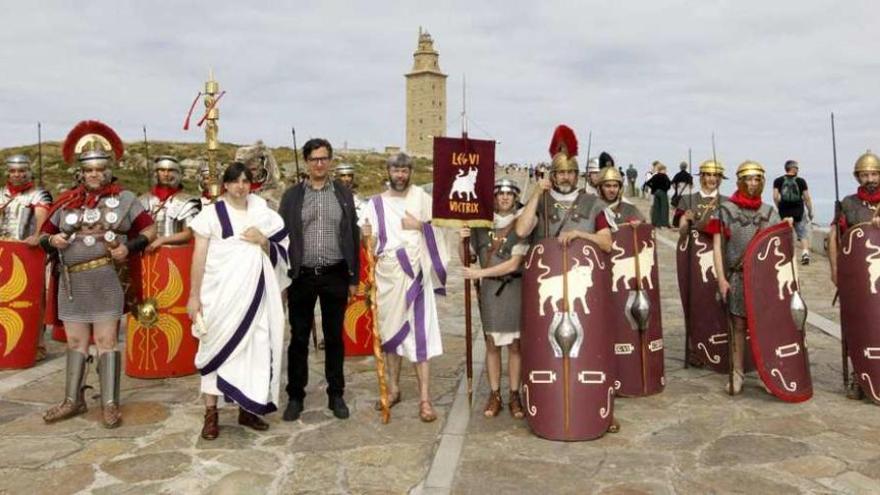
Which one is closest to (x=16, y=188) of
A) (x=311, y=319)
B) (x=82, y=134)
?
(x=82, y=134)

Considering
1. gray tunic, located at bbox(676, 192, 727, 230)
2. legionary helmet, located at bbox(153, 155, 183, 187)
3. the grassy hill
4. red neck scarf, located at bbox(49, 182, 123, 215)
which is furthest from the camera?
the grassy hill

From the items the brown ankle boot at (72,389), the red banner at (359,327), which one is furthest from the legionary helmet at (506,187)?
the brown ankle boot at (72,389)

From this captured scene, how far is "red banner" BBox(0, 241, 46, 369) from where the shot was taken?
21.8 ft

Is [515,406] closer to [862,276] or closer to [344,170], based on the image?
[862,276]

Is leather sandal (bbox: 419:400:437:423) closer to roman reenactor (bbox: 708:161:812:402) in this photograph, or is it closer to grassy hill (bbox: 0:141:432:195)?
roman reenactor (bbox: 708:161:812:402)

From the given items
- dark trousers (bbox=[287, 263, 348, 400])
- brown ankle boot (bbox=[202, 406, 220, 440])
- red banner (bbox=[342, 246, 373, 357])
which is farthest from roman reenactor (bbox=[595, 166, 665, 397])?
brown ankle boot (bbox=[202, 406, 220, 440])

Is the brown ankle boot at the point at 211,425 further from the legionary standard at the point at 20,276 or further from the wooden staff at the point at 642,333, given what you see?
the wooden staff at the point at 642,333

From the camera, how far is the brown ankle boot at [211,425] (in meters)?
4.95

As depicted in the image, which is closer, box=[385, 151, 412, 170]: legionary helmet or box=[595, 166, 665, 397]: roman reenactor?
→ box=[385, 151, 412, 170]: legionary helmet

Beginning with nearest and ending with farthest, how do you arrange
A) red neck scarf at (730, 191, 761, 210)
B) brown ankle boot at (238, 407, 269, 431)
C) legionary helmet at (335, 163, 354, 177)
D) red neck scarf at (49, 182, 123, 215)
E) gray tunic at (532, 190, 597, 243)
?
1. gray tunic at (532, 190, 597, 243)
2. brown ankle boot at (238, 407, 269, 431)
3. red neck scarf at (49, 182, 123, 215)
4. red neck scarf at (730, 191, 761, 210)
5. legionary helmet at (335, 163, 354, 177)

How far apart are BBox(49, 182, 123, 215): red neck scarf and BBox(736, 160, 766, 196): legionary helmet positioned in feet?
15.7

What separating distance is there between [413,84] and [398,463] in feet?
322

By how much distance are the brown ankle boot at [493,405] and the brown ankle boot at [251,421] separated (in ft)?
5.20

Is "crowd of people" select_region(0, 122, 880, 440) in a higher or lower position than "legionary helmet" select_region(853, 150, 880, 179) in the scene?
lower
